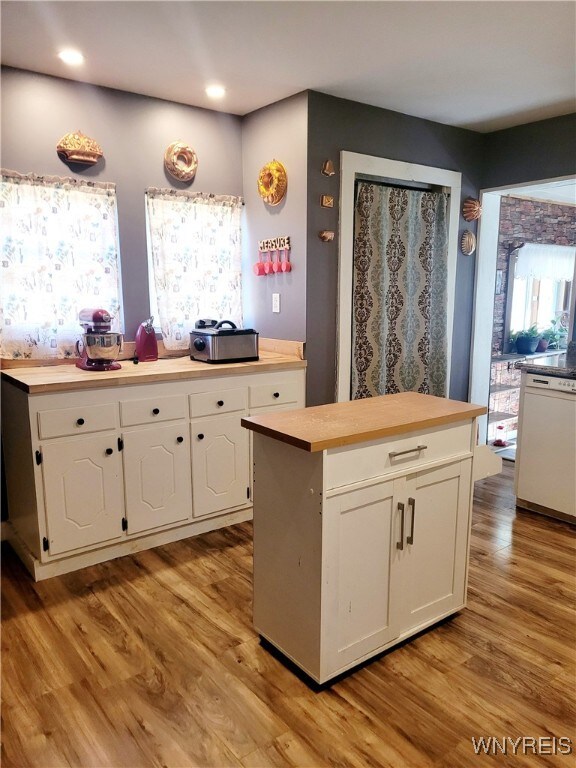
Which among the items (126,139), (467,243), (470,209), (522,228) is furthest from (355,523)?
(522,228)

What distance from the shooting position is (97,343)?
2.88 meters

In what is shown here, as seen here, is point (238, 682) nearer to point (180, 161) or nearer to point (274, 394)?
point (274, 394)

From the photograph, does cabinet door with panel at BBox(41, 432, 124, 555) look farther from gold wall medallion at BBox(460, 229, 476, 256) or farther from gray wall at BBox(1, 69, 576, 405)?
gold wall medallion at BBox(460, 229, 476, 256)

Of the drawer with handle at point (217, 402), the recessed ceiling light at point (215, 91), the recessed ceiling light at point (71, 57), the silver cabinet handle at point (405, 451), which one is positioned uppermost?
the recessed ceiling light at point (215, 91)

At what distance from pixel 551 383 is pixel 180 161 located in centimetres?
262

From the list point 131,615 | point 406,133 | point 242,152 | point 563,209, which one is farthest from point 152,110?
point 563,209

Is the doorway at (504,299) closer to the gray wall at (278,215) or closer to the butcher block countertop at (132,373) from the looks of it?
the gray wall at (278,215)

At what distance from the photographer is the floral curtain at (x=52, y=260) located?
115 inches

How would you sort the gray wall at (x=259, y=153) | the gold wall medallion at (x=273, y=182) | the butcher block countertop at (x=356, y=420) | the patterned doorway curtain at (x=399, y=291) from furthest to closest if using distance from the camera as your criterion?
the patterned doorway curtain at (x=399, y=291), the gold wall medallion at (x=273, y=182), the gray wall at (x=259, y=153), the butcher block countertop at (x=356, y=420)

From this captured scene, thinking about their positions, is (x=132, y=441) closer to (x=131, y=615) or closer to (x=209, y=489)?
(x=209, y=489)

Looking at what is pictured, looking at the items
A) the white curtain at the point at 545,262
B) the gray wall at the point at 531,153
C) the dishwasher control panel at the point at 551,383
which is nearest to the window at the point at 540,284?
the white curtain at the point at 545,262

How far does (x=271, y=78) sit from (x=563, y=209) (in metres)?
4.32

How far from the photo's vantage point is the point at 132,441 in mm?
2844

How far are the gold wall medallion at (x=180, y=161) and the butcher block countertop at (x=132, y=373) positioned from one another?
1140mm
